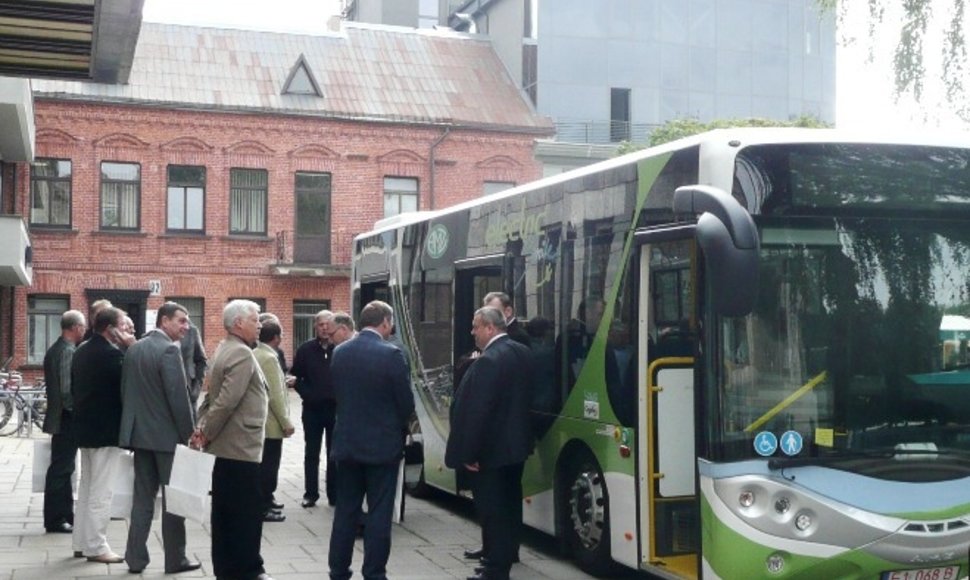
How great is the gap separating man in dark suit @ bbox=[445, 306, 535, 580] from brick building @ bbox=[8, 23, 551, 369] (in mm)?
31764

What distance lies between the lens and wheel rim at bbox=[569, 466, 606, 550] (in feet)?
33.2

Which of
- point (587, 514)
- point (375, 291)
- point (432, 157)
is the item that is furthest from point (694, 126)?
point (587, 514)

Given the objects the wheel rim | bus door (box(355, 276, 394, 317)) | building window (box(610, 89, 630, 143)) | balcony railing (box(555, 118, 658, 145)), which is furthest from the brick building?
the wheel rim

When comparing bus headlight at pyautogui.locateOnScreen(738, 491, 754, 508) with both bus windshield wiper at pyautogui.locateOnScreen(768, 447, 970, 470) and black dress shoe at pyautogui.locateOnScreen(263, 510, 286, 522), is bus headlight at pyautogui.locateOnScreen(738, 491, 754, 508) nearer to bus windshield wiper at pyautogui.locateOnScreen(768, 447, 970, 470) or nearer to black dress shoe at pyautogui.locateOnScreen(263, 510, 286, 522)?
bus windshield wiper at pyautogui.locateOnScreen(768, 447, 970, 470)

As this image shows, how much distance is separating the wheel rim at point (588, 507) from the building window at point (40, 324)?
103ft

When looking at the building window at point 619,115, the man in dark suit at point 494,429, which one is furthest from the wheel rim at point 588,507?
the building window at point 619,115

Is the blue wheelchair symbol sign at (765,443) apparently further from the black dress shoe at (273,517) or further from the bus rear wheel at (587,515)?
→ the black dress shoe at (273,517)

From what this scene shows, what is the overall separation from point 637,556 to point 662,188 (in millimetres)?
2345

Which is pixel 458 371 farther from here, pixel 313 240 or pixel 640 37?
pixel 640 37

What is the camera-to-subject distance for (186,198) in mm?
41875

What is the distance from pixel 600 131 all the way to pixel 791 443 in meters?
40.4

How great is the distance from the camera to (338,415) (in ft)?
31.1

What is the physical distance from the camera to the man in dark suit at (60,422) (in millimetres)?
12102

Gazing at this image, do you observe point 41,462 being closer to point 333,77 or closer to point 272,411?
point 272,411
